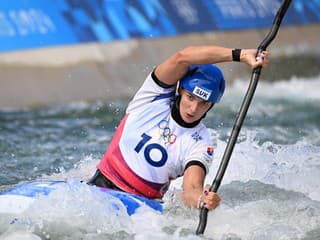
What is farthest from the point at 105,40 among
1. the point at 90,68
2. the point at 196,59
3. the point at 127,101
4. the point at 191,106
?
the point at 196,59

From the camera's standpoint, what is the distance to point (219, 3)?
48.3 ft

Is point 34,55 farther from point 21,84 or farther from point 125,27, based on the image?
point 125,27

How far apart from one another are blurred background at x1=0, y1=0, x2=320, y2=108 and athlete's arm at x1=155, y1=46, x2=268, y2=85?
6.51 meters

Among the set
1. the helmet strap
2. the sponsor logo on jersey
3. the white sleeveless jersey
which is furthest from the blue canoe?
the sponsor logo on jersey

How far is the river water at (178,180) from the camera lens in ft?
17.1

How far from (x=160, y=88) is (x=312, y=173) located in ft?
7.29

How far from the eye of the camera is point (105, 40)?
13.1m

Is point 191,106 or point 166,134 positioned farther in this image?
point 166,134

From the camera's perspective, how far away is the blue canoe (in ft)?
16.9

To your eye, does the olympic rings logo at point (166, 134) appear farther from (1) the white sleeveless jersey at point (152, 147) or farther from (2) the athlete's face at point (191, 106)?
(2) the athlete's face at point (191, 106)

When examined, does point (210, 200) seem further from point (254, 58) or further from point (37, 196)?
point (37, 196)

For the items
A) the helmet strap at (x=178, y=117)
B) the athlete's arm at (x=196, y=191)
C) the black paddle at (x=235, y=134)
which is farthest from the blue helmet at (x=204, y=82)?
the athlete's arm at (x=196, y=191)

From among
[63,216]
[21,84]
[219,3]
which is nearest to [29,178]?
[63,216]

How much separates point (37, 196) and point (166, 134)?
1.02m
